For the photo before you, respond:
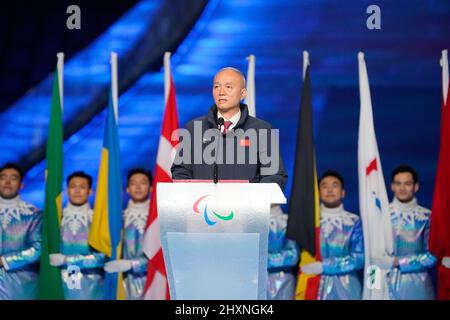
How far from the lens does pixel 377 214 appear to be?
673cm

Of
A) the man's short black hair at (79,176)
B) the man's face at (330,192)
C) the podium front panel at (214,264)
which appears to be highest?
the man's short black hair at (79,176)

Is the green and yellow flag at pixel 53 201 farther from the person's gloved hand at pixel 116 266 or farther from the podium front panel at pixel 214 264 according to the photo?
the podium front panel at pixel 214 264

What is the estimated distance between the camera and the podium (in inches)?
137

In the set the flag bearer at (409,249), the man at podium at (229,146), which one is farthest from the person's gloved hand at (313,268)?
the man at podium at (229,146)

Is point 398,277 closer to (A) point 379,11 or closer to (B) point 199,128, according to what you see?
(A) point 379,11

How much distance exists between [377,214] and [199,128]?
3.21m

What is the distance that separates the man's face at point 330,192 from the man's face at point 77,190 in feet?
6.63

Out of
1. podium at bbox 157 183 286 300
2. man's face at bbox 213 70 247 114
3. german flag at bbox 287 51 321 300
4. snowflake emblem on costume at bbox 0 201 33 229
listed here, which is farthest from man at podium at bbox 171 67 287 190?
snowflake emblem on costume at bbox 0 201 33 229

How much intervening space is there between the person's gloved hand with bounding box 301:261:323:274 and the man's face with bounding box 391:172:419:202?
926 millimetres

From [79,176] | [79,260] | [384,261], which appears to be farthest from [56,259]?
[384,261]

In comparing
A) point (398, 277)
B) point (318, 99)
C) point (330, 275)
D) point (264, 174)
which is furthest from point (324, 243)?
point (264, 174)

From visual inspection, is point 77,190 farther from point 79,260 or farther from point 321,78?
point 321,78

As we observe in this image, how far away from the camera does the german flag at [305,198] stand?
668cm

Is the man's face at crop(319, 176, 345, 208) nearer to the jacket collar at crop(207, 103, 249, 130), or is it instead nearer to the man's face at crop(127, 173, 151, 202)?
the man's face at crop(127, 173, 151, 202)
